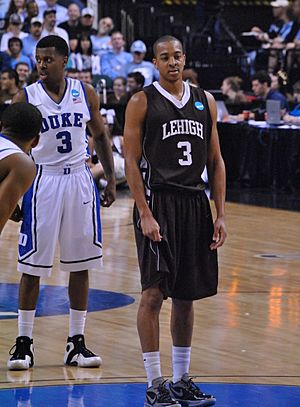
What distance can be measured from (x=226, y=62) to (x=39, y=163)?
15.3 metres

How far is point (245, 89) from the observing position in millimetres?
20984

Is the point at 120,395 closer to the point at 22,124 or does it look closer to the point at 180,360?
the point at 180,360

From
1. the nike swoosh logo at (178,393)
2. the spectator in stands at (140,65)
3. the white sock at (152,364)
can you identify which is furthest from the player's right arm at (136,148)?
the spectator in stands at (140,65)

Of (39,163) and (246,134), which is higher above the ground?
(39,163)

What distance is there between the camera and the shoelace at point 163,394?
19.7 feet

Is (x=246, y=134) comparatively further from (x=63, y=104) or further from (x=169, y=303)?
(x=63, y=104)

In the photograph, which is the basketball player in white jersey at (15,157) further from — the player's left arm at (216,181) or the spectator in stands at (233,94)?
the spectator in stands at (233,94)

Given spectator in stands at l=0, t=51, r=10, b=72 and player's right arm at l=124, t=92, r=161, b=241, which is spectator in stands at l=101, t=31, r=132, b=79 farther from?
player's right arm at l=124, t=92, r=161, b=241

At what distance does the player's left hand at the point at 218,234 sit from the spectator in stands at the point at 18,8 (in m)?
14.2

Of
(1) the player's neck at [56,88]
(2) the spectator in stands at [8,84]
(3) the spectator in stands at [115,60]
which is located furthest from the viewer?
(3) the spectator in stands at [115,60]

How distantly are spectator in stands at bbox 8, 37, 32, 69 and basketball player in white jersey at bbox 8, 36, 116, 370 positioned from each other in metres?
11.2

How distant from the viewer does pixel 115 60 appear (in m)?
19.7

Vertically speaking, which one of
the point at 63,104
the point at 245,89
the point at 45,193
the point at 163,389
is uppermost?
the point at 63,104

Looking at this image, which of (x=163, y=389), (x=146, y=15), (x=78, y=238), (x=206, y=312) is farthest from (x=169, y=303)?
(x=146, y=15)
